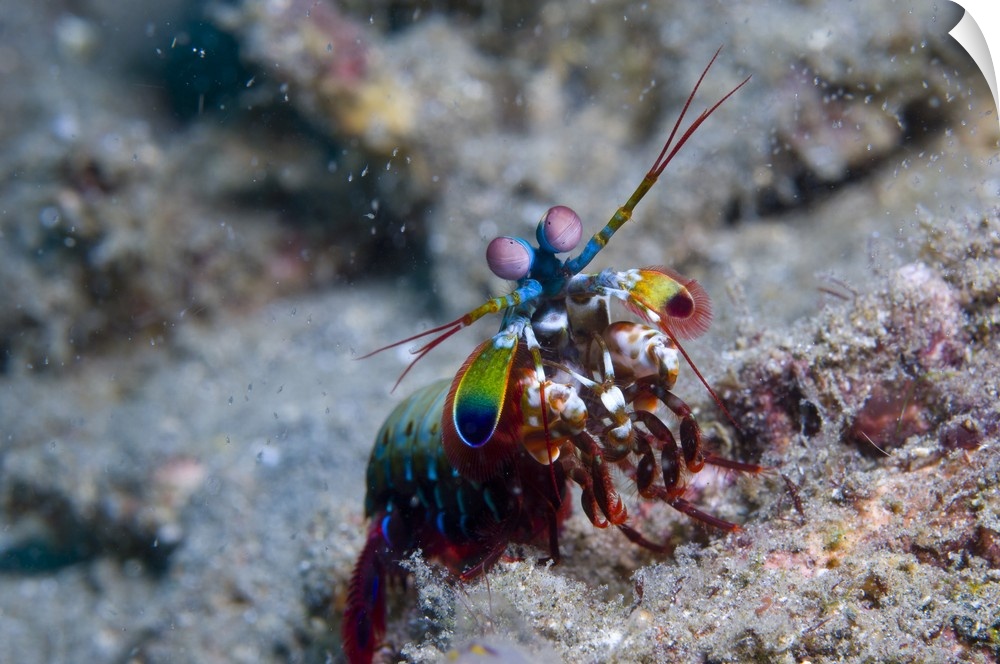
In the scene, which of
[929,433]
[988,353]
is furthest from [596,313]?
[988,353]

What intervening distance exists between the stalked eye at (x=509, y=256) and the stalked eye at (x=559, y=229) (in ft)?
0.24

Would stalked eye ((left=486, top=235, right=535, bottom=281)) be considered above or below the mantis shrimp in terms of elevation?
above

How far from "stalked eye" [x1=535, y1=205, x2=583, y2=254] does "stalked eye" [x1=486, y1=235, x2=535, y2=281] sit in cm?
7

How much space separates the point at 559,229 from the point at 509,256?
17 cm

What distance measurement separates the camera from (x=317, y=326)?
5977 mm

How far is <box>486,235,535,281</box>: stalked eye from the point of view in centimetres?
177

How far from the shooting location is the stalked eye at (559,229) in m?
1.80

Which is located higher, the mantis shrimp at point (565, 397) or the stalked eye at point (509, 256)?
the stalked eye at point (509, 256)

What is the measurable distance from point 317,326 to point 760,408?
448 centimetres

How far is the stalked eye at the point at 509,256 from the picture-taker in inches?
69.7

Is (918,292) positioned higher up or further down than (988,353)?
higher up

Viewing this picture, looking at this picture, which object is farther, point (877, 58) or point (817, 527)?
point (877, 58)

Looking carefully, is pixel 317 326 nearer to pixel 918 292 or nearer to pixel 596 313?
pixel 596 313

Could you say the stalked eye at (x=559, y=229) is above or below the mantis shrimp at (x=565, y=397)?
above
